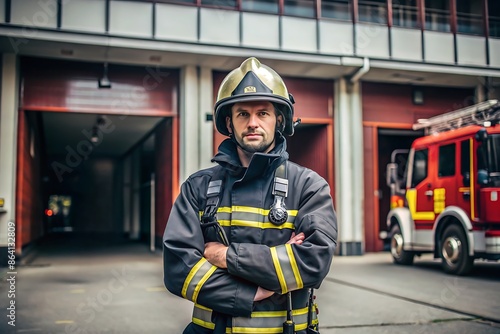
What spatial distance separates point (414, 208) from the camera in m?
11.6

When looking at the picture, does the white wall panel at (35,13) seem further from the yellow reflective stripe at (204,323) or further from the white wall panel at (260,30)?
the yellow reflective stripe at (204,323)

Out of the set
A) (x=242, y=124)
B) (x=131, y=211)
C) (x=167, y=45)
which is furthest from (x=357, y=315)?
(x=131, y=211)

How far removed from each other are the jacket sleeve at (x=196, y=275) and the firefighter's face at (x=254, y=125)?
382 millimetres

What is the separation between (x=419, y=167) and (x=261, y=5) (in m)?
5.92

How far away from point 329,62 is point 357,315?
8722 millimetres

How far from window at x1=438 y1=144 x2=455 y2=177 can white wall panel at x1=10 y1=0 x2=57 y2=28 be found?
337 inches

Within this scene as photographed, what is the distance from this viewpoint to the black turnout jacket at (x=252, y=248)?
86.1 inches

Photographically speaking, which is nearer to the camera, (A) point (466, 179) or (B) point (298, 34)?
(A) point (466, 179)

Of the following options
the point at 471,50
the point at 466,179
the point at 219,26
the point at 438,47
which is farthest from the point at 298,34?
the point at 466,179

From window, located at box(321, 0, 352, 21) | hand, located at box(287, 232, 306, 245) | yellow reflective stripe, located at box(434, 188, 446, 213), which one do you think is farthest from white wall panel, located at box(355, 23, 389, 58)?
hand, located at box(287, 232, 306, 245)

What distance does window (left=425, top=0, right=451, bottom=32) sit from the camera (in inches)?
623

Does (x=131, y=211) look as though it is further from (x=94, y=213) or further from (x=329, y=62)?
(x=329, y=62)

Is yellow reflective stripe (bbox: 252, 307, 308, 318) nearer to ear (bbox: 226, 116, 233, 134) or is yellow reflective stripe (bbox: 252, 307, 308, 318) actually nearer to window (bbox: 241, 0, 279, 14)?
ear (bbox: 226, 116, 233, 134)

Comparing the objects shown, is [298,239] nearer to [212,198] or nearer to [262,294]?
[262,294]
